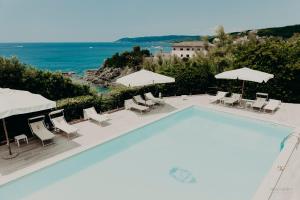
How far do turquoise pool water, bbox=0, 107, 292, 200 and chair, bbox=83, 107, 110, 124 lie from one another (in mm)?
1565

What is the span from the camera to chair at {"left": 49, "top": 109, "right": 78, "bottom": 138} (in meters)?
A: 9.96

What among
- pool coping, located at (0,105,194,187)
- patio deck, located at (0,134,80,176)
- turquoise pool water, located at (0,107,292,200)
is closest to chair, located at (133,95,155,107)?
turquoise pool water, located at (0,107,292,200)

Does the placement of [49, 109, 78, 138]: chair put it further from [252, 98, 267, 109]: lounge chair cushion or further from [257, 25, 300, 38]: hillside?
[257, 25, 300, 38]: hillside

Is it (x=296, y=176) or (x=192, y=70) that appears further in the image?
(x=192, y=70)

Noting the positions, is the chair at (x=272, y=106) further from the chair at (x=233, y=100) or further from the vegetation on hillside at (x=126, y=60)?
the vegetation on hillside at (x=126, y=60)

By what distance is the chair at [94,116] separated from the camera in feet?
37.6

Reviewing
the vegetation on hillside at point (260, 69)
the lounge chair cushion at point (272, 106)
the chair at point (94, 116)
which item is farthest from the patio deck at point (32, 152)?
the lounge chair cushion at point (272, 106)

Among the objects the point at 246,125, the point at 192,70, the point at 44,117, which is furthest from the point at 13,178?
the point at 192,70

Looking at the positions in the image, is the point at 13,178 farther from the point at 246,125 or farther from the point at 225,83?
the point at 225,83

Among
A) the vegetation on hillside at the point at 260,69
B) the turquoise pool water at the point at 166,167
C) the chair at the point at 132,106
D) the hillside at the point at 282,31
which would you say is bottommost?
the turquoise pool water at the point at 166,167

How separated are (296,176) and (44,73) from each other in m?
12.2

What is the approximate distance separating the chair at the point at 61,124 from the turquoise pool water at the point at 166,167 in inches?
55.9

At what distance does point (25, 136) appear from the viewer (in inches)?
370

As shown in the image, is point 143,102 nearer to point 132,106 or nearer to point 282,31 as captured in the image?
point 132,106
